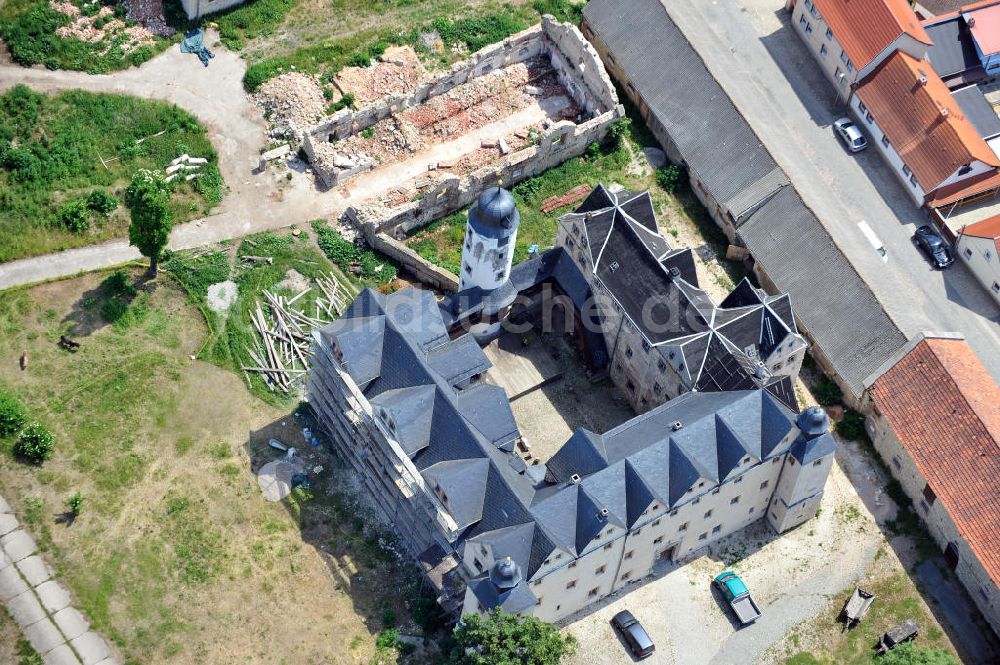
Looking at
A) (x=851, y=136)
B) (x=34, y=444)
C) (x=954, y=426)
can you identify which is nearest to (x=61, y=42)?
(x=34, y=444)

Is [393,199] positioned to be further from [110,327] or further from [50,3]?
[50,3]

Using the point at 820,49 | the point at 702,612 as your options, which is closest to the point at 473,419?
the point at 702,612

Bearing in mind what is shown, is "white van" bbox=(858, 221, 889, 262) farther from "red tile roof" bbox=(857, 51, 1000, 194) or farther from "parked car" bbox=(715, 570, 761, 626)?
"parked car" bbox=(715, 570, 761, 626)

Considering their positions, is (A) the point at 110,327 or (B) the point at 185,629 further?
(A) the point at 110,327

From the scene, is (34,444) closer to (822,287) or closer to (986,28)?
(822,287)

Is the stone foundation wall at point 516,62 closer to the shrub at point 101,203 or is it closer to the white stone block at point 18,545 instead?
the shrub at point 101,203

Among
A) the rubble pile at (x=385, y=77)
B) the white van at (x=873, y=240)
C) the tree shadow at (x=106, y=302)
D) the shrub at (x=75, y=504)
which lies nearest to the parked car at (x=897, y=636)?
the white van at (x=873, y=240)

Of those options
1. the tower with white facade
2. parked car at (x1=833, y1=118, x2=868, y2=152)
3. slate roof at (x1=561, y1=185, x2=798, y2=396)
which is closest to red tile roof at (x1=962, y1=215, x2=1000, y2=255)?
parked car at (x1=833, y1=118, x2=868, y2=152)
